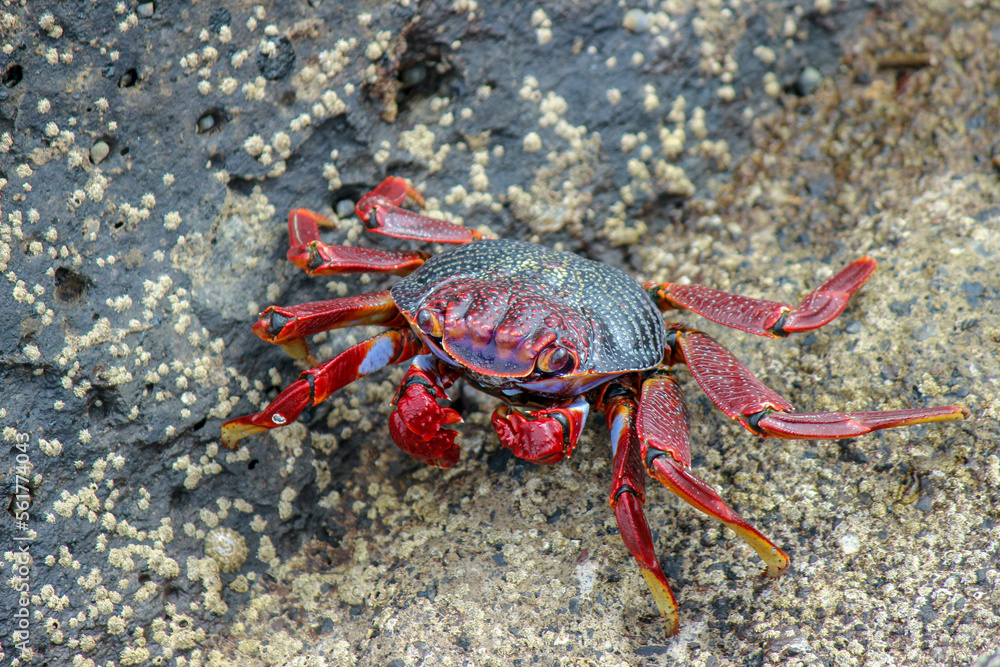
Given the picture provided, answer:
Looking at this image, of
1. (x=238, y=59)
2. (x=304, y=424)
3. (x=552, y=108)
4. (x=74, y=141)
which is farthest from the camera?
(x=552, y=108)

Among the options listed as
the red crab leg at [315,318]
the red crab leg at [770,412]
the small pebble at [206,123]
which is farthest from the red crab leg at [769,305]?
the small pebble at [206,123]

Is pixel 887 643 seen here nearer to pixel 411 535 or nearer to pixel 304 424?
pixel 411 535

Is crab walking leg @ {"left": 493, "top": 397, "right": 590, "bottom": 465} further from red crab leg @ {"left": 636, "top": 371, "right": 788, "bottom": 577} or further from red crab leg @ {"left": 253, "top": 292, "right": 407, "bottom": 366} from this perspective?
red crab leg @ {"left": 253, "top": 292, "right": 407, "bottom": 366}

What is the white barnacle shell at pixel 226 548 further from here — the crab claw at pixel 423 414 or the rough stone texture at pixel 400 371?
the crab claw at pixel 423 414

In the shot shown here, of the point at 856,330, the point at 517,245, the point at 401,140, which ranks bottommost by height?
the point at 856,330

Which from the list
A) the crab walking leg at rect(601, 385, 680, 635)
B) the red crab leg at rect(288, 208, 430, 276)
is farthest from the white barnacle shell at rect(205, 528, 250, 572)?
the crab walking leg at rect(601, 385, 680, 635)

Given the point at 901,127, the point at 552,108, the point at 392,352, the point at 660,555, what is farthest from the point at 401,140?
the point at 901,127
